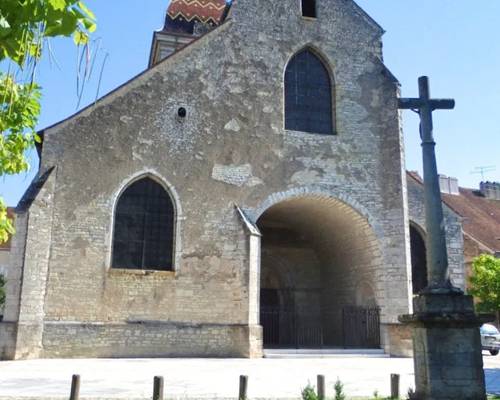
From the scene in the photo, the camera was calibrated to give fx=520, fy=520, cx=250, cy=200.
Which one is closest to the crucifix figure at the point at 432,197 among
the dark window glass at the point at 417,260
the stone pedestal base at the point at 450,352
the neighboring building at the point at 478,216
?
the stone pedestal base at the point at 450,352

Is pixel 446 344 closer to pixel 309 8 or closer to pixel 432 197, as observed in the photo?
pixel 432 197

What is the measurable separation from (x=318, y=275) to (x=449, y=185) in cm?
1717

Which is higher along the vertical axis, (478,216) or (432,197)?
(478,216)

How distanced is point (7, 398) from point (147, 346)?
7.03 meters

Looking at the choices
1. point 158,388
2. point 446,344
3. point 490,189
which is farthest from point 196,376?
point 490,189

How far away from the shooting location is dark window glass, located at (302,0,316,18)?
17.8 m

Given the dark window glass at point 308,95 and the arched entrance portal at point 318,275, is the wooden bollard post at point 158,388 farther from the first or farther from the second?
the dark window glass at point 308,95

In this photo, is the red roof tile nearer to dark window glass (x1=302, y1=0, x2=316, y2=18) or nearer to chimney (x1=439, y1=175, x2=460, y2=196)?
chimney (x1=439, y1=175, x2=460, y2=196)

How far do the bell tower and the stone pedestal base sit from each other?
22.3 m

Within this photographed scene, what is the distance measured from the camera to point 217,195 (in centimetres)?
1527

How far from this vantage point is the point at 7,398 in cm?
692

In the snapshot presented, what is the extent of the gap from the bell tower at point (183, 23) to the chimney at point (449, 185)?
57.8 ft

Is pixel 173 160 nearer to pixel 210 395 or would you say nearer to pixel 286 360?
pixel 286 360

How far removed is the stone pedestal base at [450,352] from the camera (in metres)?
6.27
